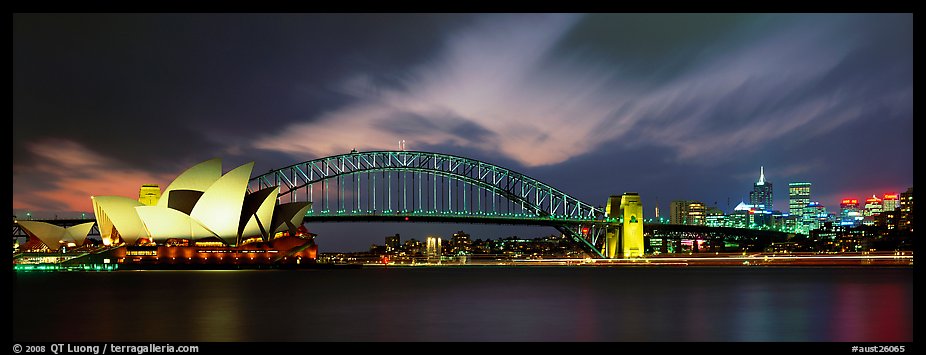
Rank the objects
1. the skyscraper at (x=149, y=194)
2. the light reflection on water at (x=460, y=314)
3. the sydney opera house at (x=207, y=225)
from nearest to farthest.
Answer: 1. the light reflection on water at (x=460, y=314)
2. the sydney opera house at (x=207, y=225)
3. the skyscraper at (x=149, y=194)

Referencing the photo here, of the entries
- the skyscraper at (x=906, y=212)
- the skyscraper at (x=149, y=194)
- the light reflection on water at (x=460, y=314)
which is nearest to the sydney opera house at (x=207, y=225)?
the skyscraper at (x=149, y=194)

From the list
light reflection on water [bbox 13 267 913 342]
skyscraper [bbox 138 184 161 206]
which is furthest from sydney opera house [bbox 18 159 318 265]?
light reflection on water [bbox 13 267 913 342]

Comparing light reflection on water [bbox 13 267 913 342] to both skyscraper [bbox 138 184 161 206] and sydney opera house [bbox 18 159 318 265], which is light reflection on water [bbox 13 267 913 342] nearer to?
sydney opera house [bbox 18 159 318 265]

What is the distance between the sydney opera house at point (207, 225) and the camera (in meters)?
75.9

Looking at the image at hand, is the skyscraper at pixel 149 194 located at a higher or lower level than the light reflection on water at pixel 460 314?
higher

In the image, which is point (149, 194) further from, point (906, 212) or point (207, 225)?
point (906, 212)

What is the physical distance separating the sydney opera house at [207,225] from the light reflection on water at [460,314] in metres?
24.0

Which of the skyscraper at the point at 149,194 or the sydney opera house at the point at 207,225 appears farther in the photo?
the skyscraper at the point at 149,194

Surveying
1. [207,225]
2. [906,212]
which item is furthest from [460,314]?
[906,212]

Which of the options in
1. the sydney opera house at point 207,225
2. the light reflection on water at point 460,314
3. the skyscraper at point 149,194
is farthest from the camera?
Answer: the skyscraper at point 149,194

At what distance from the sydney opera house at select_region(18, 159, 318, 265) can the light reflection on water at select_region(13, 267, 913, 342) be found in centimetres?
2396

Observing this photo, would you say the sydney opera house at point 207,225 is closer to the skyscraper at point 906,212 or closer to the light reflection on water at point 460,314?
the light reflection on water at point 460,314

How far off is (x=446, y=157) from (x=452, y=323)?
71916 mm

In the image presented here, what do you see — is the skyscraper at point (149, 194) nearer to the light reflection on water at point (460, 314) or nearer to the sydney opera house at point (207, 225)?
the sydney opera house at point (207, 225)
